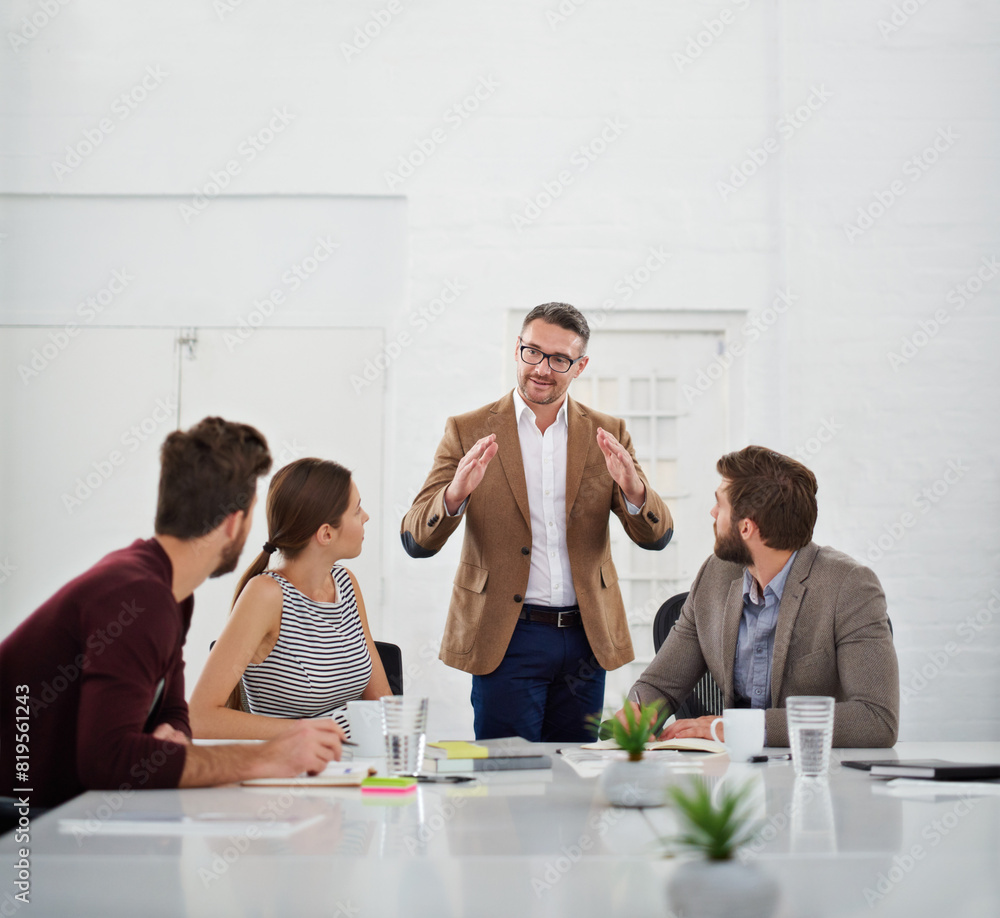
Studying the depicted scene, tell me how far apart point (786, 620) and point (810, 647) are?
7 cm

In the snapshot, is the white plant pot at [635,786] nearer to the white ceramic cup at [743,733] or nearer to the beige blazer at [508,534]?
the white ceramic cup at [743,733]

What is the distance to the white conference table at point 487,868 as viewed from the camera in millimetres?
966

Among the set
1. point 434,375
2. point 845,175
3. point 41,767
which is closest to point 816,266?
point 845,175

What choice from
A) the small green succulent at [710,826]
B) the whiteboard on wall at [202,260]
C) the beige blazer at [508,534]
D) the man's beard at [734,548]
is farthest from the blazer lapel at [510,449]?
the small green succulent at [710,826]

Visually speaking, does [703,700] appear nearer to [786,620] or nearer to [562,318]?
[786,620]

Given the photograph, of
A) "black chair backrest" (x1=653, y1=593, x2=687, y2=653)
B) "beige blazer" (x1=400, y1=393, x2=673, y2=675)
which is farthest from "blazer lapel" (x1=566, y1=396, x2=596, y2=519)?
"black chair backrest" (x1=653, y1=593, x2=687, y2=653)

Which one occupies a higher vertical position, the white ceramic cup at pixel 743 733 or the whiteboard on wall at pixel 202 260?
the whiteboard on wall at pixel 202 260

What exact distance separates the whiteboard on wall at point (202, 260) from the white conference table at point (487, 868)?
326 centimetres

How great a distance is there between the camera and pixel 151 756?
4.37 ft

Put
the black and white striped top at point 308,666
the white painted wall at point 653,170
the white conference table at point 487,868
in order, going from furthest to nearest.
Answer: the white painted wall at point 653,170 < the black and white striped top at point 308,666 < the white conference table at point 487,868

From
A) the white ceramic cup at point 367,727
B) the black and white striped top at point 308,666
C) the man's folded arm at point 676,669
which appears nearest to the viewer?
the white ceramic cup at point 367,727

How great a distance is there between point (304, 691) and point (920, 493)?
9.80 ft

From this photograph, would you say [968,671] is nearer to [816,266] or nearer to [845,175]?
[816,266]

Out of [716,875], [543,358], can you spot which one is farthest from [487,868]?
[543,358]
